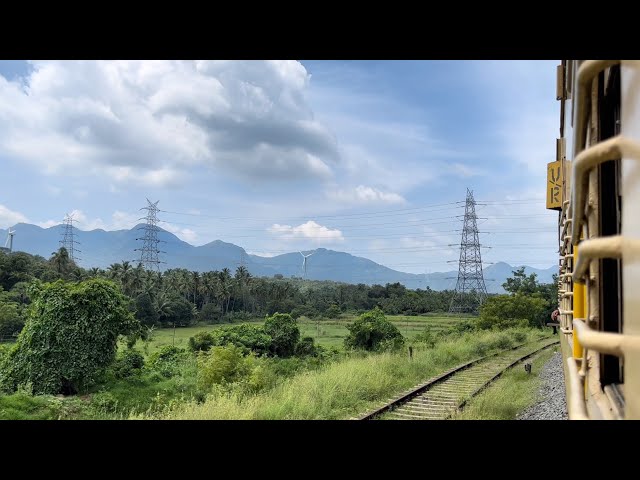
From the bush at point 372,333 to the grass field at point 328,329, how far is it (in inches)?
328

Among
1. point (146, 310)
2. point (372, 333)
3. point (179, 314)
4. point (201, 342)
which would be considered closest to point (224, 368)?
point (372, 333)

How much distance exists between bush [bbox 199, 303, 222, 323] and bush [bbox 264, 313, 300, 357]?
71.2 feet

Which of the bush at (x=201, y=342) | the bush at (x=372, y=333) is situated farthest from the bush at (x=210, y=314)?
the bush at (x=372, y=333)

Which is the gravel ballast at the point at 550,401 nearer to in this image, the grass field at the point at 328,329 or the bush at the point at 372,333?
the bush at the point at 372,333

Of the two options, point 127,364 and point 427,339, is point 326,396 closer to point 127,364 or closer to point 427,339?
point 427,339

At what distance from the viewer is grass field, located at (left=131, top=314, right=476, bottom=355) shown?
2915cm

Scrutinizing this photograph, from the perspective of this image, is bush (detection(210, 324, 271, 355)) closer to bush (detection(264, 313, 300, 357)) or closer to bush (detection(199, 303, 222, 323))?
→ bush (detection(264, 313, 300, 357))

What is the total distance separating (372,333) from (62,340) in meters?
10.7

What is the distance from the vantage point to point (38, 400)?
12.9 metres

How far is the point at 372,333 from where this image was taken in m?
18.6

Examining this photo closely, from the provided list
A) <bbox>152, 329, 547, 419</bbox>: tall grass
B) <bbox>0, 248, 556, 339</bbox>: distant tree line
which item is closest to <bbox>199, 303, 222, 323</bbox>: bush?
<bbox>0, 248, 556, 339</bbox>: distant tree line

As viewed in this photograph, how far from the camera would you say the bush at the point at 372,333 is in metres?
18.1
